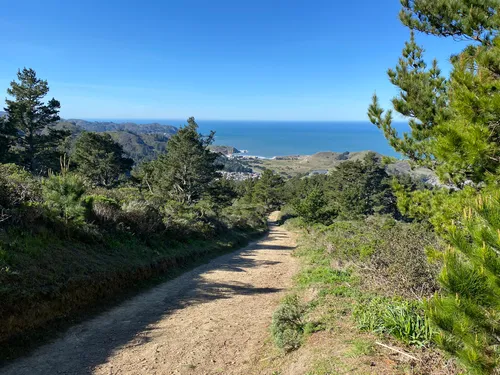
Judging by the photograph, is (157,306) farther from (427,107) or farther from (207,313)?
(427,107)

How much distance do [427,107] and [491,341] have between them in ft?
17.9

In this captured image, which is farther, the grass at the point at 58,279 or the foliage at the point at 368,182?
the foliage at the point at 368,182

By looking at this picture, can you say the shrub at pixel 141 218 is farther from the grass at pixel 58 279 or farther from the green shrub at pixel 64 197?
the green shrub at pixel 64 197

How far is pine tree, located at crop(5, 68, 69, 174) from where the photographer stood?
957 inches

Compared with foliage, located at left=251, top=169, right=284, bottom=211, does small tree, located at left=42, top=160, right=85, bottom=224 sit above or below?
above

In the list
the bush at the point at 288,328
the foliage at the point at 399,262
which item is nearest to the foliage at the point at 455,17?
the foliage at the point at 399,262

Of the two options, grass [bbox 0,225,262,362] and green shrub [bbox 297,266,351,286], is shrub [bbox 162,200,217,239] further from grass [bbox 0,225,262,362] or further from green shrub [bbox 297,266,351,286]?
green shrub [bbox 297,266,351,286]

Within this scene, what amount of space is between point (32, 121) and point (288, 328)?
28.1 metres

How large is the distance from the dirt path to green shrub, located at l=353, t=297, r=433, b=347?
1792 mm

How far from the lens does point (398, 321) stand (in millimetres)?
4320

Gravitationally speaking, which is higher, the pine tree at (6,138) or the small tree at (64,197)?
the pine tree at (6,138)

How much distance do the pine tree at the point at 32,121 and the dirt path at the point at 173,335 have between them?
2189cm

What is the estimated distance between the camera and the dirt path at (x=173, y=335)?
15.0 feet

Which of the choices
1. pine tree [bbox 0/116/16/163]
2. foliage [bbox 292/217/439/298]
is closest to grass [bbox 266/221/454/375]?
foliage [bbox 292/217/439/298]
